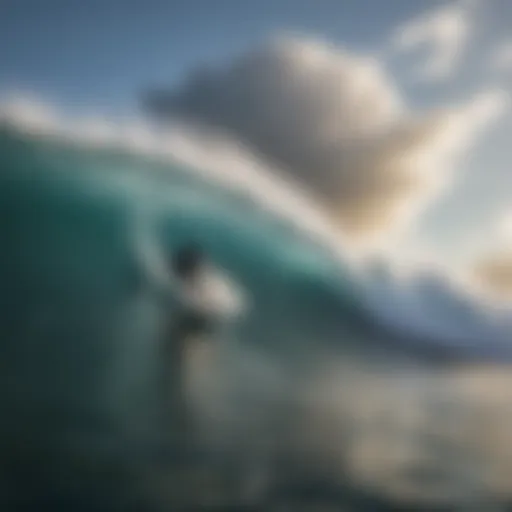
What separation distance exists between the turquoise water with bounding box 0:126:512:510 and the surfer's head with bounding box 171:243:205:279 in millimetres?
27

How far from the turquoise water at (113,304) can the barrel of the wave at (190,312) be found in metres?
0.03

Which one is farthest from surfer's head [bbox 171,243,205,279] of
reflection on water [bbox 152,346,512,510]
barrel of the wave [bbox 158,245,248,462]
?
reflection on water [bbox 152,346,512,510]

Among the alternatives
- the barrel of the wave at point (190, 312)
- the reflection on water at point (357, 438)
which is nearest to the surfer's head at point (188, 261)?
the barrel of the wave at point (190, 312)

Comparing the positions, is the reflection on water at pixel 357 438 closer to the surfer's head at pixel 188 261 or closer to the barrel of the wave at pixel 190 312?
the barrel of the wave at pixel 190 312

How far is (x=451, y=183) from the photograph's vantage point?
6.04ft

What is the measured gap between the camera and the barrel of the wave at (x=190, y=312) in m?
1.70

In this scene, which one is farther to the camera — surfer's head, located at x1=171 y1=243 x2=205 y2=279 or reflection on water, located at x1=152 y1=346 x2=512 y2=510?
surfer's head, located at x1=171 y1=243 x2=205 y2=279

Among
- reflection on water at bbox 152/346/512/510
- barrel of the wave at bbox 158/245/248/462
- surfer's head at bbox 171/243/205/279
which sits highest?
surfer's head at bbox 171/243/205/279

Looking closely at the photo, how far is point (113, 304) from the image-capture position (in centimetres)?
171

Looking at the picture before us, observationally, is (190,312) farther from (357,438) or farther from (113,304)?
(357,438)

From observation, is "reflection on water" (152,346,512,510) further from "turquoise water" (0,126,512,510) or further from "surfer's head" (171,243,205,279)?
"surfer's head" (171,243,205,279)

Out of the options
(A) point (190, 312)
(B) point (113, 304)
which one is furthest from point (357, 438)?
(B) point (113, 304)

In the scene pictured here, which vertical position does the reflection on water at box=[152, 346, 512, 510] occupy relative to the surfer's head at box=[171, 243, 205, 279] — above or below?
below

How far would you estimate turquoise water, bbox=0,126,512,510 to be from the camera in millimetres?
1607
